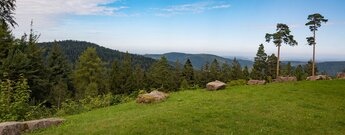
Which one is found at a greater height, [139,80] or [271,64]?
[271,64]

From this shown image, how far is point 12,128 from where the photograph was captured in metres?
15.7

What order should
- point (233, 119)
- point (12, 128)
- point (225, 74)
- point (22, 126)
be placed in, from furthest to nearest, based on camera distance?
point (225, 74), point (233, 119), point (22, 126), point (12, 128)

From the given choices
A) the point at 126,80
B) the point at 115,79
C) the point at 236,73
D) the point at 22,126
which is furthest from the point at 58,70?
the point at 236,73

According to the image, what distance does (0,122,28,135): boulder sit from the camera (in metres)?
15.1

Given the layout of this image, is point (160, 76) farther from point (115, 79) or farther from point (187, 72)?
point (187, 72)

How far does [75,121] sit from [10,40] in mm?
34062

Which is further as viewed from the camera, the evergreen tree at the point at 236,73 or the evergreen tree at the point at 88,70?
the evergreen tree at the point at 236,73

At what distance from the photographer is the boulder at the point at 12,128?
15.1 meters

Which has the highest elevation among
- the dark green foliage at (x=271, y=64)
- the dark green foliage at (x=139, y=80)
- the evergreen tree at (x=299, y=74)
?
the dark green foliage at (x=271, y=64)

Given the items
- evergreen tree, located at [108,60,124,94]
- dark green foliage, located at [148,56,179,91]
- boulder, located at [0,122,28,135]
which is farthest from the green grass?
dark green foliage, located at [148,56,179,91]

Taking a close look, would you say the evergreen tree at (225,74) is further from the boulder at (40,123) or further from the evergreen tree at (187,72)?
the boulder at (40,123)

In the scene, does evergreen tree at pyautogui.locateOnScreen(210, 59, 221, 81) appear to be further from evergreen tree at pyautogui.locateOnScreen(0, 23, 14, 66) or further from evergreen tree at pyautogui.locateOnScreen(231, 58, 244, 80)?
evergreen tree at pyautogui.locateOnScreen(0, 23, 14, 66)

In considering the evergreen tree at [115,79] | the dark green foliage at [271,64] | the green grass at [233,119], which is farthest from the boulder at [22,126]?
the dark green foliage at [271,64]

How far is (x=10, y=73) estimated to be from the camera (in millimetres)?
41125
